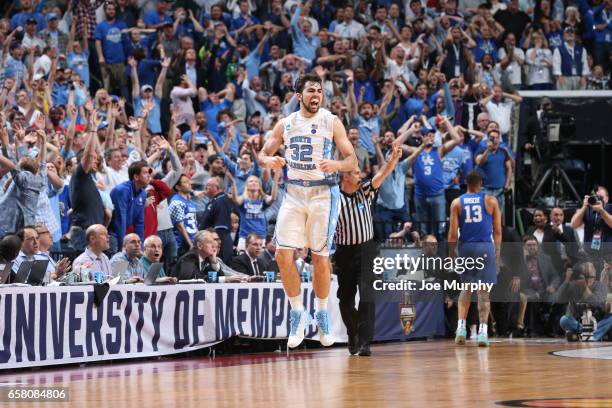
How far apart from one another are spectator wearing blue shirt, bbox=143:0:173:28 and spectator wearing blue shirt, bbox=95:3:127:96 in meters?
1.03

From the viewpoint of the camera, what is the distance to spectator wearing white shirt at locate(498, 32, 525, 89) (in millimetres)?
25094

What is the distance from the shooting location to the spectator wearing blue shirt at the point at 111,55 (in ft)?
74.5

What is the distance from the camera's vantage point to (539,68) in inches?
998

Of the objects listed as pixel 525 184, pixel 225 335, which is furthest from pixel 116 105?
pixel 525 184

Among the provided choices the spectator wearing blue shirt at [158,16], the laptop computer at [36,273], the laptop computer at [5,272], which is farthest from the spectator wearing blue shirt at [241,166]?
the laptop computer at [5,272]

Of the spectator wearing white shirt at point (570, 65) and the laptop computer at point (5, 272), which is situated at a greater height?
the spectator wearing white shirt at point (570, 65)

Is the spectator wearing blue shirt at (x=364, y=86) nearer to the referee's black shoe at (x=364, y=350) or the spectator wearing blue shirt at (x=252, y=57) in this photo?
the spectator wearing blue shirt at (x=252, y=57)

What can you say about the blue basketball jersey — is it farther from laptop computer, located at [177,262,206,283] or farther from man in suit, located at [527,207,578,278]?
laptop computer, located at [177,262,206,283]

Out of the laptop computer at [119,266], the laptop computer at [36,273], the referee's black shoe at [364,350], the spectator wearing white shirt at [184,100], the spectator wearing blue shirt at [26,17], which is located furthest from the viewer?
the spectator wearing blue shirt at [26,17]

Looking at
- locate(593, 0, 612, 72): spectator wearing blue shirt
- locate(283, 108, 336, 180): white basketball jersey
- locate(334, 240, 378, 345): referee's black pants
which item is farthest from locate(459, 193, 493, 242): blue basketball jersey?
locate(593, 0, 612, 72): spectator wearing blue shirt

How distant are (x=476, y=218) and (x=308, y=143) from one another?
4855 millimetres

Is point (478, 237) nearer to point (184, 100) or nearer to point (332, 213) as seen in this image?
point (332, 213)

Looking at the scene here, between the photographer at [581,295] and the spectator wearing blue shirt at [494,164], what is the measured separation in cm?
390

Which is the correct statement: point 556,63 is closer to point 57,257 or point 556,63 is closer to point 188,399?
point 57,257
